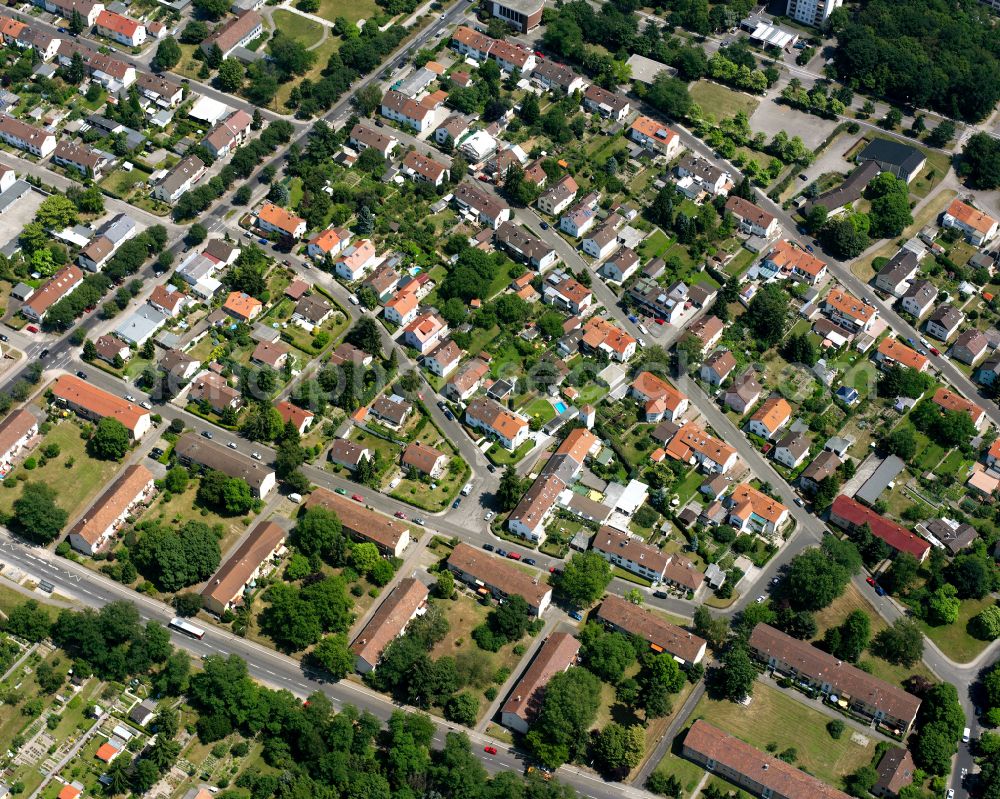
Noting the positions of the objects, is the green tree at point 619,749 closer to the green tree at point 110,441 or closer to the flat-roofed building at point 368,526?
the flat-roofed building at point 368,526

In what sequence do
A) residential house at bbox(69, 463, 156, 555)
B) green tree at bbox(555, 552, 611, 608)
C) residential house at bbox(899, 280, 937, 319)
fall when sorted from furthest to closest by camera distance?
residential house at bbox(899, 280, 937, 319) < residential house at bbox(69, 463, 156, 555) < green tree at bbox(555, 552, 611, 608)

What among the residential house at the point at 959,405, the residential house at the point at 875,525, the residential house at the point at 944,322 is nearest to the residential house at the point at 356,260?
the residential house at the point at 875,525

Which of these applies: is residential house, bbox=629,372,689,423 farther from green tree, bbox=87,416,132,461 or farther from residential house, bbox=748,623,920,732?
green tree, bbox=87,416,132,461

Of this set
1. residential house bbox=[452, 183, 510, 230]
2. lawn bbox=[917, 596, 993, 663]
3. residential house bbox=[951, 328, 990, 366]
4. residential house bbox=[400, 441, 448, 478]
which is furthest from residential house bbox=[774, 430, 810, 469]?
residential house bbox=[452, 183, 510, 230]

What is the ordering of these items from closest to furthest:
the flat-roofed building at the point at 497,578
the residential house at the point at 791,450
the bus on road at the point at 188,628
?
1. the bus on road at the point at 188,628
2. the flat-roofed building at the point at 497,578
3. the residential house at the point at 791,450

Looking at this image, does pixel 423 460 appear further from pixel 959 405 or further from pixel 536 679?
pixel 959 405

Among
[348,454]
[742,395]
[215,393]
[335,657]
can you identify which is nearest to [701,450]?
[742,395]
